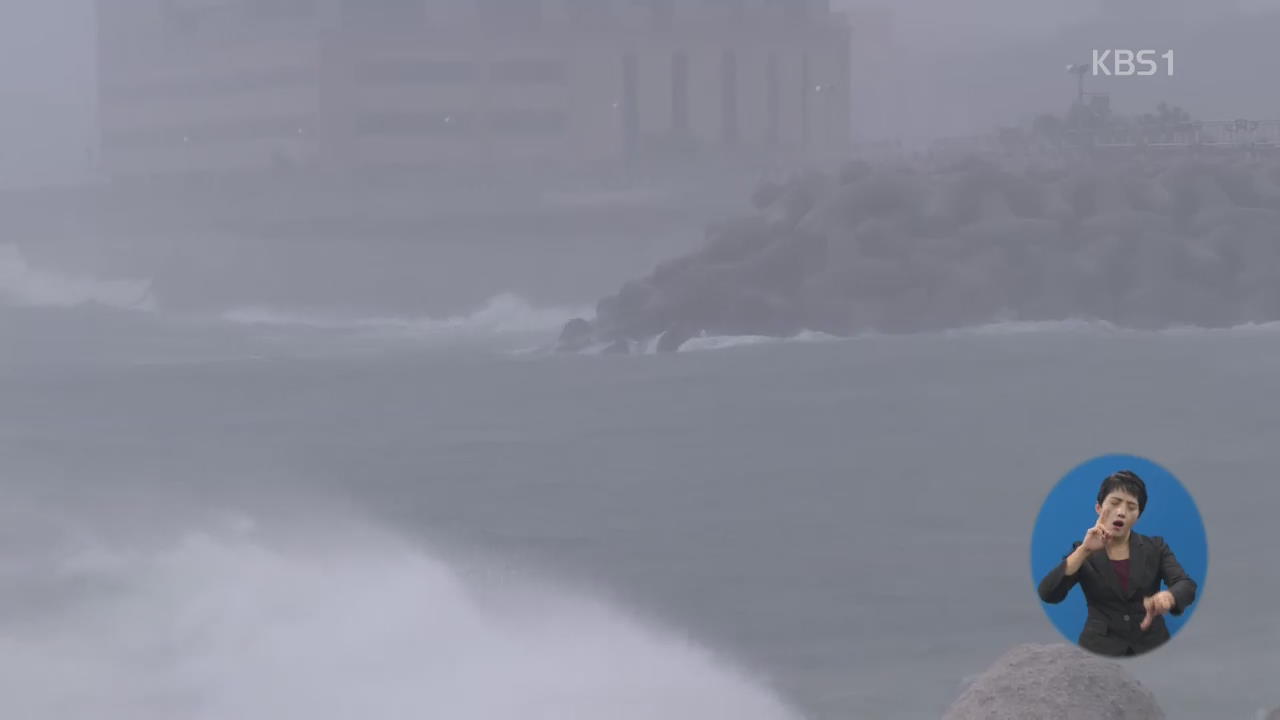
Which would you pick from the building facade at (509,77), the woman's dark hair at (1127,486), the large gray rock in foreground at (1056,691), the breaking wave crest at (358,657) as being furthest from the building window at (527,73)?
the woman's dark hair at (1127,486)

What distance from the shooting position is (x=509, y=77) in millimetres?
130125

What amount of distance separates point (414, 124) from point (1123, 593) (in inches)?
4924

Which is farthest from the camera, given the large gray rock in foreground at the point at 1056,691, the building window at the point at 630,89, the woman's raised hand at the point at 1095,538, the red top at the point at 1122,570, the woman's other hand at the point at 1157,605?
the building window at the point at 630,89

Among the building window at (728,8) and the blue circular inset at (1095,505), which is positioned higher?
the building window at (728,8)

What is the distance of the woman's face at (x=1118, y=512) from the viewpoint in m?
8.33

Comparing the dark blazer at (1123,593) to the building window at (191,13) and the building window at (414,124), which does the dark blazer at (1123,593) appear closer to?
the building window at (414,124)

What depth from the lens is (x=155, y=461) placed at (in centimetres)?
7456

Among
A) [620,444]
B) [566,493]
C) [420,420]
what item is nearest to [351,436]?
[420,420]

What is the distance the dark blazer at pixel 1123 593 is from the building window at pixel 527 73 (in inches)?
4856

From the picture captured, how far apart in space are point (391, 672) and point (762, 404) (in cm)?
4967

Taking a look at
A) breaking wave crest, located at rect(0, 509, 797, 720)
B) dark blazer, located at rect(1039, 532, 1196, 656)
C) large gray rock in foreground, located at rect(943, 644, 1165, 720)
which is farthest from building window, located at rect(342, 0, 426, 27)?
dark blazer, located at rect(1039, 532, 1196, 656)

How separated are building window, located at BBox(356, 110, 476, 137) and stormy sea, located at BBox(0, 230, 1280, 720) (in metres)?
22.6

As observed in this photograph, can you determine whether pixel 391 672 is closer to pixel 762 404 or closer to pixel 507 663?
pixel 507 663

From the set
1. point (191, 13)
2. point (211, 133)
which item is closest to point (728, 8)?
point (211, 133)
